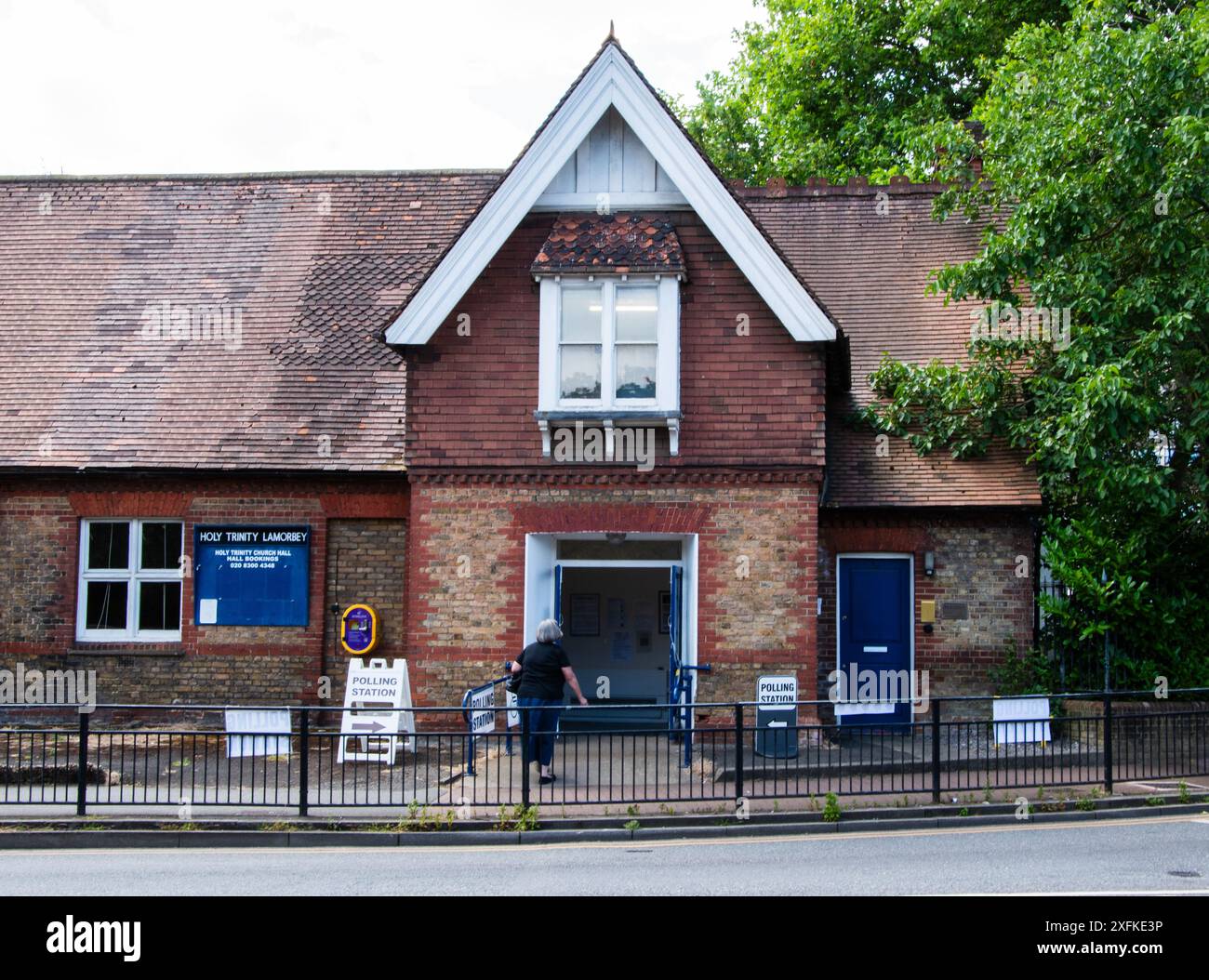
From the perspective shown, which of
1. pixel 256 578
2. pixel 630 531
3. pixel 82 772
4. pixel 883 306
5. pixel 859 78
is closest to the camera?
pixel 82 772

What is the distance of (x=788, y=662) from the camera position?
15.3 meters

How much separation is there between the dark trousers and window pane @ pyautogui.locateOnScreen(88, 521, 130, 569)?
24.2ft

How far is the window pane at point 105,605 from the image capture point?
17.3 metres

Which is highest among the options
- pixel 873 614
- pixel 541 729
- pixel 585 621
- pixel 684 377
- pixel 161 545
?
pixel 684 377

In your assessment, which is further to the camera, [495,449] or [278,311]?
[278,311]

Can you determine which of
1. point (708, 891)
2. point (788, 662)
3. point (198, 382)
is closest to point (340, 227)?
point (198, 382)

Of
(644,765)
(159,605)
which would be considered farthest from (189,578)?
(644,765)

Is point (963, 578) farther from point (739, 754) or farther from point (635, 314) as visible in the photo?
point (739, 754)

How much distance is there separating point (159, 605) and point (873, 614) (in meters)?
10.0

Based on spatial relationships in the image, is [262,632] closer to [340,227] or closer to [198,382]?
[198,382]

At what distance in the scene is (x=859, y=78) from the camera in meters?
32.7

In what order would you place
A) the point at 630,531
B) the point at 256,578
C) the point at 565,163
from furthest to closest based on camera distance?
the point at 256,578
the point at 630,531
the point at 565,163

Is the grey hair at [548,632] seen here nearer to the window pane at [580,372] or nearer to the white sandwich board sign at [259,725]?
the window pane at [580,372]

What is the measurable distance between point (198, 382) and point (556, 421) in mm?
6082
